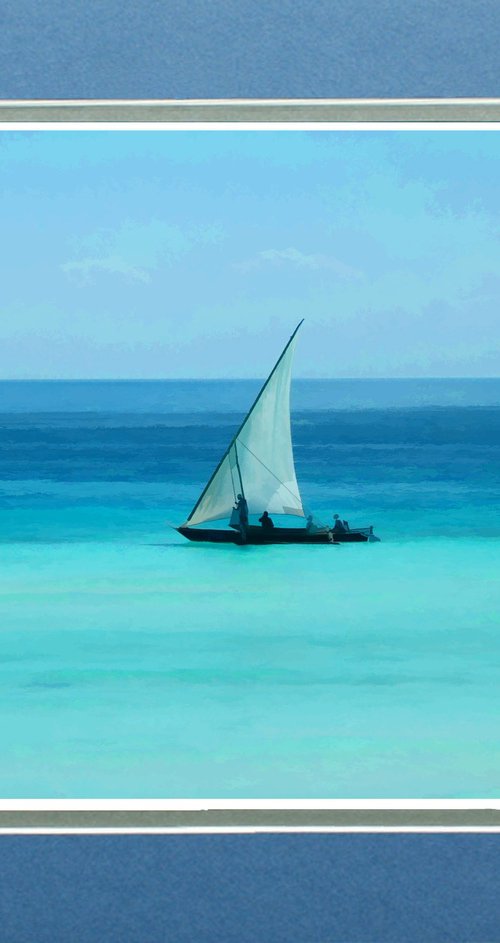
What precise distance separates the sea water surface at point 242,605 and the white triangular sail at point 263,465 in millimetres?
38

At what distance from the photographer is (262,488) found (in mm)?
2994

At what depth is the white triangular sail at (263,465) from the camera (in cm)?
287

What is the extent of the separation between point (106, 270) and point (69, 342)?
21 centimetres

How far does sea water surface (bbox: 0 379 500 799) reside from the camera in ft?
9.07

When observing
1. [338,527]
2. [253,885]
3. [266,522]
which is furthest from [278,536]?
[253,885]

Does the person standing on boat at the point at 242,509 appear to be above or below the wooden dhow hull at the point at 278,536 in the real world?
above

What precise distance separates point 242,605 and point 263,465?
1.20 feet
